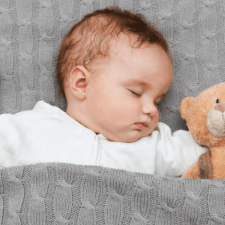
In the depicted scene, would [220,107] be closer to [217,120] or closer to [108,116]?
[217,120]

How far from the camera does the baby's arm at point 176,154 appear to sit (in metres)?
1.19

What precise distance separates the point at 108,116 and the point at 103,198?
0.94 feet

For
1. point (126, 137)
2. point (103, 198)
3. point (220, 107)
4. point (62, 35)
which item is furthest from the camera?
point (62, 35)

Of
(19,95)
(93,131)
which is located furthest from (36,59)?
(93,131)

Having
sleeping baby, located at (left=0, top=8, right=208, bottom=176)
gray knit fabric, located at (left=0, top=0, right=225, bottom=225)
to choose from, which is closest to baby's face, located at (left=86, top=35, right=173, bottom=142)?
sleeping baby, located at (left=0, top=8, right=208, bottom=176)

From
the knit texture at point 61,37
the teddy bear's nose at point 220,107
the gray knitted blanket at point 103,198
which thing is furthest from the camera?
the knit texture at point 61,37

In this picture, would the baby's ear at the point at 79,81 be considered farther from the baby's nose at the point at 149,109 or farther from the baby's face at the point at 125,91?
the baby's nose at the point at 149,109

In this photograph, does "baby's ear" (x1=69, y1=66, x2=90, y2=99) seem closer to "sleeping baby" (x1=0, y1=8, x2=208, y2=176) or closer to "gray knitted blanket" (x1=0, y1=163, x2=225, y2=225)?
"sleeping baby" (x1=0, y1=8, x2=208, y2=176)

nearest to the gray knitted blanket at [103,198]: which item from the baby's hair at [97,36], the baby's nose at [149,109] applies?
the baby's nose at [149,109]

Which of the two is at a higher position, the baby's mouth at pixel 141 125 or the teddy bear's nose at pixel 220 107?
the teddy bear's nose at pixel 220 107

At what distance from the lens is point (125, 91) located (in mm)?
1130

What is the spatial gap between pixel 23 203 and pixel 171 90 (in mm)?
697

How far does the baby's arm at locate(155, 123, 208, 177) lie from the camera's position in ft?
3.91

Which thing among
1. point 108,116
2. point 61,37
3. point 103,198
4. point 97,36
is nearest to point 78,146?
point 108,116
